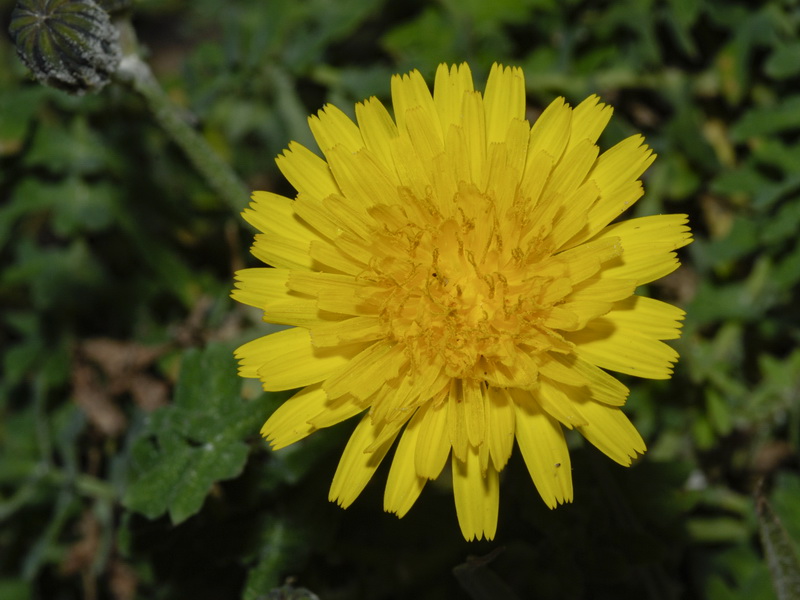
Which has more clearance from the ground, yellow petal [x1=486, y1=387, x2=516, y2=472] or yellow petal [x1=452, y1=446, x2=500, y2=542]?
yellow petal [x1=486, y1=387, x2=516, y2=472]

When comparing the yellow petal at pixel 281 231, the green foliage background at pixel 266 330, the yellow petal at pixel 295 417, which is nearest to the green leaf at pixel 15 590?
the green foliage background at pixel 266 330

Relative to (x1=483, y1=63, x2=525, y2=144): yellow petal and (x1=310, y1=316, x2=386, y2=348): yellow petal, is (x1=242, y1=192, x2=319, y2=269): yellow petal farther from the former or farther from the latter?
(x1=483, y1=63, x2=525, y2=144): yellow petal

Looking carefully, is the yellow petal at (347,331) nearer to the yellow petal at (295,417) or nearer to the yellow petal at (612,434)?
the yellow petal at (295,417)

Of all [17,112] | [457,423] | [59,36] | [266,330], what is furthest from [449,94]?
[17,112]

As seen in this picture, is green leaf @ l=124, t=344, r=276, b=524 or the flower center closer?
the flower center

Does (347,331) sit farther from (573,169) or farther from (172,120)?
(172,120)

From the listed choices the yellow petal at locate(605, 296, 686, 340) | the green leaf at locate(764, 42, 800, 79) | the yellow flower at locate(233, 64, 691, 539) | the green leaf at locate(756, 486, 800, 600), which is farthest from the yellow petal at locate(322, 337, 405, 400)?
the green leaf at locate(764, 42, 800, 79)
